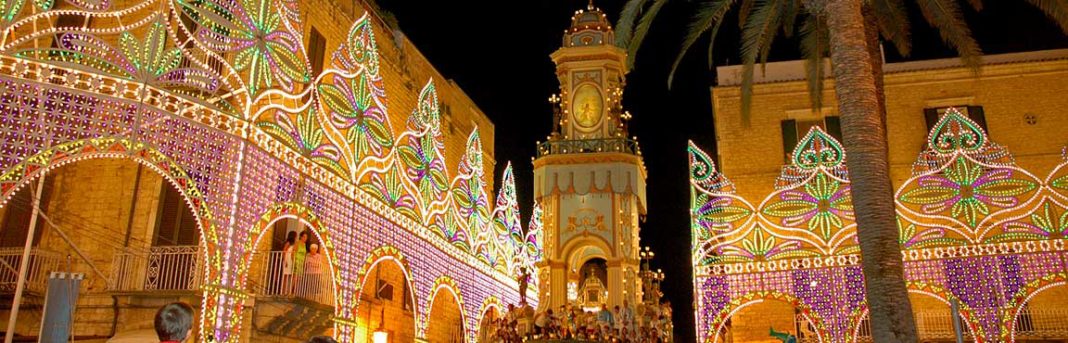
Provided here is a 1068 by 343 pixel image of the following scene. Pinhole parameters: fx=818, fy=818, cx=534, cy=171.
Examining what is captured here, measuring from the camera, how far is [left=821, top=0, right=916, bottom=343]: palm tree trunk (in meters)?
9.35

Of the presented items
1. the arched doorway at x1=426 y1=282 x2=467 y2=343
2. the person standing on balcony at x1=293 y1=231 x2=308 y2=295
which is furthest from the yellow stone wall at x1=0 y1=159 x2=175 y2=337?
the arched doorway at x1=426 y1=282 x2=467 y2=343

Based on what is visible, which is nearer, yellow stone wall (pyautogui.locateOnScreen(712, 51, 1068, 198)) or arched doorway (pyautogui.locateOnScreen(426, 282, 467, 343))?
arched doorway (pyautogui.locateOnScreen(426, 282, 467, 343))

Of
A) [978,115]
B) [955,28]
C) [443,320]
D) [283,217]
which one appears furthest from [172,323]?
[978,115]

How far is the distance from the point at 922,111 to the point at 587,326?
14.9m

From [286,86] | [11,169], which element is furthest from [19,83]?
[286,86]

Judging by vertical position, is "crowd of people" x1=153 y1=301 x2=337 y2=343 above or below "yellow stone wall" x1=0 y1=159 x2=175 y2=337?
below

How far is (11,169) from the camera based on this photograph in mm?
9516

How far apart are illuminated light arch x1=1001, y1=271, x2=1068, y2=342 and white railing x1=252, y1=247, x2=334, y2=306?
13.8m

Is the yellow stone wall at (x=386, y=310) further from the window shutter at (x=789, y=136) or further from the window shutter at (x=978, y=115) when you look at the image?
the window shutter at (x=978, y=115)

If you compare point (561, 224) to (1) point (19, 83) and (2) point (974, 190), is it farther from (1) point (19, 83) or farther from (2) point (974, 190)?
(1) point (19, 83)

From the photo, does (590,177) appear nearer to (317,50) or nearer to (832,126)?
(317,50)

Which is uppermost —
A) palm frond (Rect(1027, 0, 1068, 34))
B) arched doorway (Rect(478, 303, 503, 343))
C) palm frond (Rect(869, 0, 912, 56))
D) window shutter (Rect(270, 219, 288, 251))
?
palm frond (Rect(869, 0, 912, 56))

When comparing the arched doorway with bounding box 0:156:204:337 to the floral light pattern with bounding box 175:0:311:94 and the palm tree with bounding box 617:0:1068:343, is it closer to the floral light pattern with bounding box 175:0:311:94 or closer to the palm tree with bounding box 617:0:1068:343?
the floral light pattern with bounding box 175:0:311:94

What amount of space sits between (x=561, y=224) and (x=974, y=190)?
9350 millimetres
